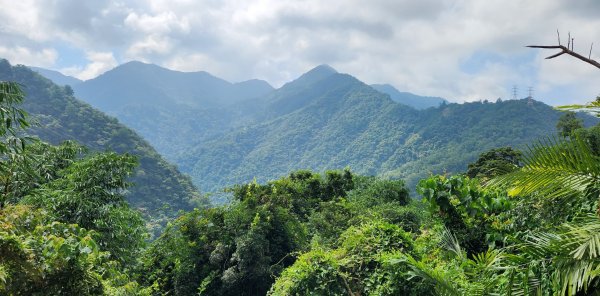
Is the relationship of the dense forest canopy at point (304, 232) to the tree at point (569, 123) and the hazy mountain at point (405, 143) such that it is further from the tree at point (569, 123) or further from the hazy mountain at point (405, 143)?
the hazy mountain at point (405, 143)

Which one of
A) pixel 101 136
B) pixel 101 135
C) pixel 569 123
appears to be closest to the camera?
pixel 569 123

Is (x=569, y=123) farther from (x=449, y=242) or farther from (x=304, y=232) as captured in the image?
(x=449, y=242)

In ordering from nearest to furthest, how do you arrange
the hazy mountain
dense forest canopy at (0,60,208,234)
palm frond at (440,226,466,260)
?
palm frond at (440,226,466,260), dense forest canopy at (0,60,208,234), the hazy mountain

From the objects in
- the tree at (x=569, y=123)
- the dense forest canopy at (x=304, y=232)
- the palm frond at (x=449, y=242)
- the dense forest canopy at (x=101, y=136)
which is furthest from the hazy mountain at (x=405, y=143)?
the palm frond at (x=449, y=242)

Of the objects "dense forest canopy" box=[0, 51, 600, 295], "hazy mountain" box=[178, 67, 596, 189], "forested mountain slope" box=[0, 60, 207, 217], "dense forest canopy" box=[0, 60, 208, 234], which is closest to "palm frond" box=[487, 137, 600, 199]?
"dense forest canopy" box=[0, 51, 600, 295]

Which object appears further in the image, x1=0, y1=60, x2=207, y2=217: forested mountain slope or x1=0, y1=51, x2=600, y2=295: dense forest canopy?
x1=0, y1=60, x2=207, y2=217: forested mountain slope

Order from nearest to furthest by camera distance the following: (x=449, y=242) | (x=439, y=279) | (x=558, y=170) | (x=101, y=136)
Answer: (x=558, y=170), (x=439, y=279), (x=449, y=242), (x=101, y=136)

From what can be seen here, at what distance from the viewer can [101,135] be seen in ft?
292

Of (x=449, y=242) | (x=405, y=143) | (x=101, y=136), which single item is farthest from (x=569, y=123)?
(x=405, y=143)

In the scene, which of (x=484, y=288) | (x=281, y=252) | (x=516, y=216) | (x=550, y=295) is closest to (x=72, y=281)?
(x=484, y=288)

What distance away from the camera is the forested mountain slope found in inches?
3155

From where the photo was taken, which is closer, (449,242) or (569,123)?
(449,242)

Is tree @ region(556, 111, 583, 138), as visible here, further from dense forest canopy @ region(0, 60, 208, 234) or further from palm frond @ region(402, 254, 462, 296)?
dense forest canopy @ region(0, 60, 208, 234)

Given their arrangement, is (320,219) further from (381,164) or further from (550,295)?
(381,164)
